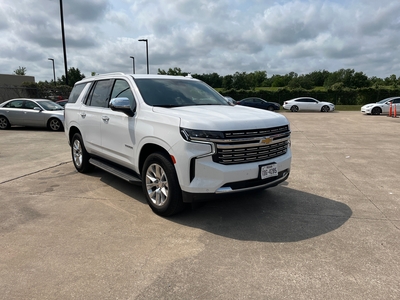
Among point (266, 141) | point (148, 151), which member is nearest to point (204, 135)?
point (266, 141)

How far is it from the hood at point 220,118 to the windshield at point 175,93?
0.33m

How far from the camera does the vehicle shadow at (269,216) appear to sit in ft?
12.4

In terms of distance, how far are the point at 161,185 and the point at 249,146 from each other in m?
1.27

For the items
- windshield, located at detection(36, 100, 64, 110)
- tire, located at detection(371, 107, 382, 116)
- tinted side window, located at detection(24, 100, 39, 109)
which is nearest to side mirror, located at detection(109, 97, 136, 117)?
windshield, located at detection(36, 100, 64, 110)

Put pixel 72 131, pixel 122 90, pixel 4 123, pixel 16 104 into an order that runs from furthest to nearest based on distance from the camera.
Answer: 1. pixel 4 123
2. pixel 16 104
3. pixel 72 131
4. pixel 122 90

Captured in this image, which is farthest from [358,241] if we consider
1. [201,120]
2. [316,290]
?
[201,120]

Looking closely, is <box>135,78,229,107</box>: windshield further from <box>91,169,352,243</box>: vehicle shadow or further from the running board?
<box>91,169,352,243</box>: vehicle shadow

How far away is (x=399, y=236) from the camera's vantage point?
12.1 feet

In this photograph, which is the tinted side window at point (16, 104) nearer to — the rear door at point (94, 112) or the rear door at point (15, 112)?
the rear door at point (15, 112)

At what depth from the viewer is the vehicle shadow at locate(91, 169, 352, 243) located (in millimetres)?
3779

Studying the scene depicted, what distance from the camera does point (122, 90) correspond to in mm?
5121

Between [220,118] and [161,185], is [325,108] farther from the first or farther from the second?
[161,185]

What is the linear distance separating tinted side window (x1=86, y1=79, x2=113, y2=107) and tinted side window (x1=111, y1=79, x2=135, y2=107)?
8.6 inches

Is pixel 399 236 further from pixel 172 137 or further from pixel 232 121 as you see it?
pixel 172 137
